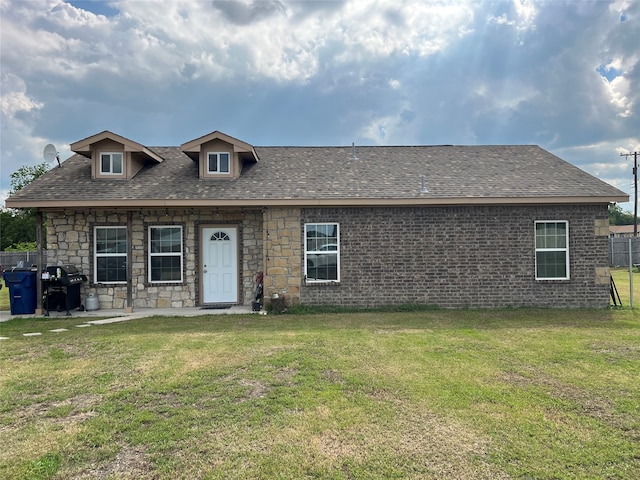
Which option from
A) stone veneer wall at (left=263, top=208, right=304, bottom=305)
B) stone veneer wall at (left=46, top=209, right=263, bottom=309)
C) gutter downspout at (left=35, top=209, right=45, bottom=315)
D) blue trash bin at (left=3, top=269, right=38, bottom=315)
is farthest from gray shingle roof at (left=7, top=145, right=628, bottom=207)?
blue trash bin at (left=3, top=269, right=38, bottom=315)

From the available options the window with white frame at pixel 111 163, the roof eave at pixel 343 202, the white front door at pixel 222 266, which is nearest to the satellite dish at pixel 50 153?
the window with white frame at pixel 111 163

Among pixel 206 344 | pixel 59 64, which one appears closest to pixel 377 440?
pixel 206 344

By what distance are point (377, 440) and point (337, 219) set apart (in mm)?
7080

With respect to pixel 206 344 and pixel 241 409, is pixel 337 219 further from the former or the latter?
pixel 241 409

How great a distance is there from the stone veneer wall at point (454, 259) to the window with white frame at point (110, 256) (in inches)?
196

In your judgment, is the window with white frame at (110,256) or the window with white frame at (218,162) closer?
the window with white frame at (110,256)

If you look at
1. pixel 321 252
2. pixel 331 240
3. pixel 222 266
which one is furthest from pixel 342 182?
pixel 222 266

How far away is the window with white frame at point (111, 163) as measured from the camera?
10852 mm

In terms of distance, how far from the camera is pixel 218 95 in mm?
16656

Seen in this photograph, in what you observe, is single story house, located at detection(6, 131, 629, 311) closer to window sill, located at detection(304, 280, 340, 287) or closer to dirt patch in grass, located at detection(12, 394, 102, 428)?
window sill, located at detection(304, 280, 340, 287)

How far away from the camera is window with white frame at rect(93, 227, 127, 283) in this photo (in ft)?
33.8

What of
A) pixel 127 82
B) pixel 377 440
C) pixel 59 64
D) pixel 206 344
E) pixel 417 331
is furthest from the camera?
pixel 127 82

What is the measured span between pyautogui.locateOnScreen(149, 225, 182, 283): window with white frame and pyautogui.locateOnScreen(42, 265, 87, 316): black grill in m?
1.81

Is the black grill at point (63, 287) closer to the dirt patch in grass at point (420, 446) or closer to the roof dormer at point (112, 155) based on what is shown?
the roof dormer at point (112, 155)
